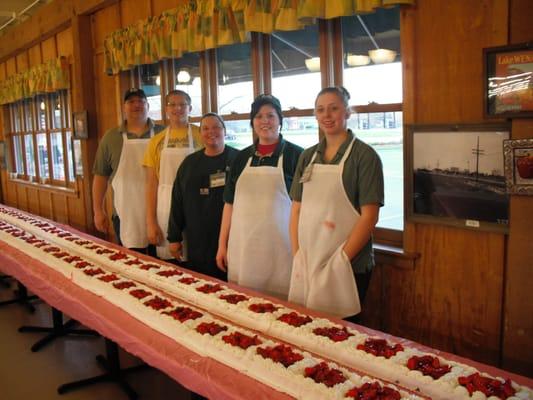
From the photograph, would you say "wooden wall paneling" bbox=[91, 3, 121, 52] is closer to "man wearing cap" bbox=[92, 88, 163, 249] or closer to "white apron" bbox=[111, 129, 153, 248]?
"man wearing cap" bbox=[92, 88, 163, 249]

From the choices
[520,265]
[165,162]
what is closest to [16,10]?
[165,162]

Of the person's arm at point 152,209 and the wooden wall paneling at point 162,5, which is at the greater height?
the wooden wall paneling at point 162,5

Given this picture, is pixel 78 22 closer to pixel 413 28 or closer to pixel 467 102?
pixel 413 28

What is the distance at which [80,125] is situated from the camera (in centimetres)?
537

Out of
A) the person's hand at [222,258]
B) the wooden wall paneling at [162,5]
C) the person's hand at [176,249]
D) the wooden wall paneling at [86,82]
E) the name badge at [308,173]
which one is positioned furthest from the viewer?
the wooden wall paneling at [86,82]

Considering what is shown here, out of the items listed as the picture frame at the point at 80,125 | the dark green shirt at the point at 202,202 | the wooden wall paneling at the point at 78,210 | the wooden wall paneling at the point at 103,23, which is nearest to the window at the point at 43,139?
the wooden wall paneling at the point at 78,210

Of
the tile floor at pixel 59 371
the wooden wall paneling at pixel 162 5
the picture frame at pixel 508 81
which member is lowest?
the tile floor at pixel 59 371

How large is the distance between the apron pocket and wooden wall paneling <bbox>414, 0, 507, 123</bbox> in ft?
2.67

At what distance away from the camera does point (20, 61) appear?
24.7ft

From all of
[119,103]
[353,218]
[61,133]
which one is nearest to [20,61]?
[61,133]

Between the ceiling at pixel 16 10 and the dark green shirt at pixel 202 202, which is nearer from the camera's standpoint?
the dark green shirt at pixel 202 202

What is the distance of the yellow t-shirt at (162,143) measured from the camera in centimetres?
328

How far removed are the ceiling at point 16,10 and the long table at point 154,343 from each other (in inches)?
200

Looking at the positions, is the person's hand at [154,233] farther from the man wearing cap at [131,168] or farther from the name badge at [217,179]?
the name badge at [217,179]
